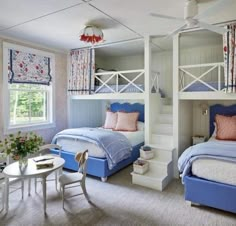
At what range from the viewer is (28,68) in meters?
4.04

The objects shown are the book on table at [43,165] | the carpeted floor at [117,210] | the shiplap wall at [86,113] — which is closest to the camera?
the carpeted floor at [117,210]

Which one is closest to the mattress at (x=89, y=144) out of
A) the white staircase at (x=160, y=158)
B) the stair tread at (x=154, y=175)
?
the white staircase at (x=160, y=158)

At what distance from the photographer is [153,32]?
358 cm

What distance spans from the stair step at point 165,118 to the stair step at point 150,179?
1.28 m

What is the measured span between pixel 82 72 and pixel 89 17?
6.18ft

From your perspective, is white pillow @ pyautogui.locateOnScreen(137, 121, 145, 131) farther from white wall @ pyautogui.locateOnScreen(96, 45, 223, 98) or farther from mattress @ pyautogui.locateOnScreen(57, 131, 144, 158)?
white wall @ pyautogui.locateOnScreen(96, 45, 223, 98)

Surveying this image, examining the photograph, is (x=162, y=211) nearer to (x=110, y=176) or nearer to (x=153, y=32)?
(x=110, y=176)

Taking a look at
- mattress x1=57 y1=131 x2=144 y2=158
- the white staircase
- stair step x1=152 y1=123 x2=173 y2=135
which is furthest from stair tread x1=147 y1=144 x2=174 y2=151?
mattress x1=57 y1=131 x2=144 y2=158

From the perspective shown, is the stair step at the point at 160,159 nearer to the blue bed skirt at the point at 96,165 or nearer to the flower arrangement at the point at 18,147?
the blue bed skirt at the point at 96,165

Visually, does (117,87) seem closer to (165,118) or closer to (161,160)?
(165,118)

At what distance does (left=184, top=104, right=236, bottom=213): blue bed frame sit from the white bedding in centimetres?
6

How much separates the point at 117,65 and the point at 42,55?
2.21m

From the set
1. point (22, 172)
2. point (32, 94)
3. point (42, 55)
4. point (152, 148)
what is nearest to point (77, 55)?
point (42, 55)

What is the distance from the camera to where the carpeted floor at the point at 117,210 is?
7.57 feet
